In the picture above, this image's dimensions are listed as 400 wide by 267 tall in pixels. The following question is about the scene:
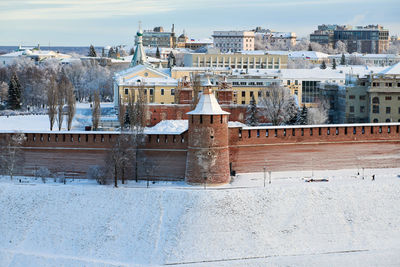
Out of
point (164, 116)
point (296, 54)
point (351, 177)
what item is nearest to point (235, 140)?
point (351, 177)

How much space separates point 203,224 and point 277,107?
19.8m

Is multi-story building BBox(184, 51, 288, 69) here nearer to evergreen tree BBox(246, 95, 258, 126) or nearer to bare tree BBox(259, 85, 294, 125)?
bare tree BBox(259, 85, 294, 125)

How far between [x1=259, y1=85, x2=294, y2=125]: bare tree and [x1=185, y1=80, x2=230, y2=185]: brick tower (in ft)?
48.4

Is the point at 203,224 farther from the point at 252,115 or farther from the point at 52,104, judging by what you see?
the point at 52,104

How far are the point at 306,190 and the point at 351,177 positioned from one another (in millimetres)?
3417

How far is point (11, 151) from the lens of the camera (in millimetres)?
40812

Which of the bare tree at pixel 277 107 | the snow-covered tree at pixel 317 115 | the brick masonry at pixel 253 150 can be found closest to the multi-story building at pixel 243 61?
the bare tree at pixel 277 107

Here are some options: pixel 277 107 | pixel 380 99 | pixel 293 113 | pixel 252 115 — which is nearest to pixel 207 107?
pixel 293 113

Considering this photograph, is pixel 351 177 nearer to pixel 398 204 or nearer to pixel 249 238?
pixel 398 204

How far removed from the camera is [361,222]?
119ft

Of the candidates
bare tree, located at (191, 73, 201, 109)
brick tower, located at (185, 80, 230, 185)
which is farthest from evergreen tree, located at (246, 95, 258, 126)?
brick tower, located at (185, 80, 230, 185)

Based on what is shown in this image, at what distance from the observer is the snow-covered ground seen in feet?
112

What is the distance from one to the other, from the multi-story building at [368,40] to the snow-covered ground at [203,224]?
130034 millimetres

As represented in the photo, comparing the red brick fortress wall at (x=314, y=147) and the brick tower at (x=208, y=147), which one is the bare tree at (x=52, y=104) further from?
the brick tower at (x=208, y=147)
